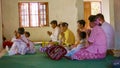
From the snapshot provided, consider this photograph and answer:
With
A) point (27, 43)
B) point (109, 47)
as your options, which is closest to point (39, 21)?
point (27, 43)

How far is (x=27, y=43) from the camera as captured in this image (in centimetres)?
802

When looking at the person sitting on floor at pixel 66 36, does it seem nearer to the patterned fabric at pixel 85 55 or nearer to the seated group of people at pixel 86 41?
the seated group of people at pixel 86 41

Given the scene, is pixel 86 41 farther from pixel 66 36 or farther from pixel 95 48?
pixel 66 36

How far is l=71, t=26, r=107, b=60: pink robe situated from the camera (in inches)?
246

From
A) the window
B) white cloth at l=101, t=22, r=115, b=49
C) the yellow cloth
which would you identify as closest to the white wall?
the window

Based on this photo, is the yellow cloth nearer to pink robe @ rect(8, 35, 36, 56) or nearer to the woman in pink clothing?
pink robe @ rect(8, 35, 36, 56)

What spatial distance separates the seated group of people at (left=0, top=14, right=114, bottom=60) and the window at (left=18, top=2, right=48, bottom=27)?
5881 mm

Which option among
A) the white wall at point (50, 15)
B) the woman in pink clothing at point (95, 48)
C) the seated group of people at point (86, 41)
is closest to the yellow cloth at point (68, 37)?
the seated group of people at point (86, 41)

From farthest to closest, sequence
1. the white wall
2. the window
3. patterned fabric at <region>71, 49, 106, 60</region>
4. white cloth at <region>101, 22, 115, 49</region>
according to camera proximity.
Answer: the window < the white wall < white cloth at <region>101, 22, 115, 49</region> < patterned fabric at <region>71, 49, 106, 60</region>

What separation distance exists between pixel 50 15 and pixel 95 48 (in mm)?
9458

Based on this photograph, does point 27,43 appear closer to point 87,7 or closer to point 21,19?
point 21,19

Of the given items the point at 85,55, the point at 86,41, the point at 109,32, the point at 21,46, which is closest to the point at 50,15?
the point at 21,46

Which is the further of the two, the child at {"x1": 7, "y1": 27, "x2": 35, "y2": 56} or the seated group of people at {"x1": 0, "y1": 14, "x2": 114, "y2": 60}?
the child at {"x1": 7, "y1": 27, "x2": 35, "y2": 56}

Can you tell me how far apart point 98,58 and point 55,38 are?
3.66m
